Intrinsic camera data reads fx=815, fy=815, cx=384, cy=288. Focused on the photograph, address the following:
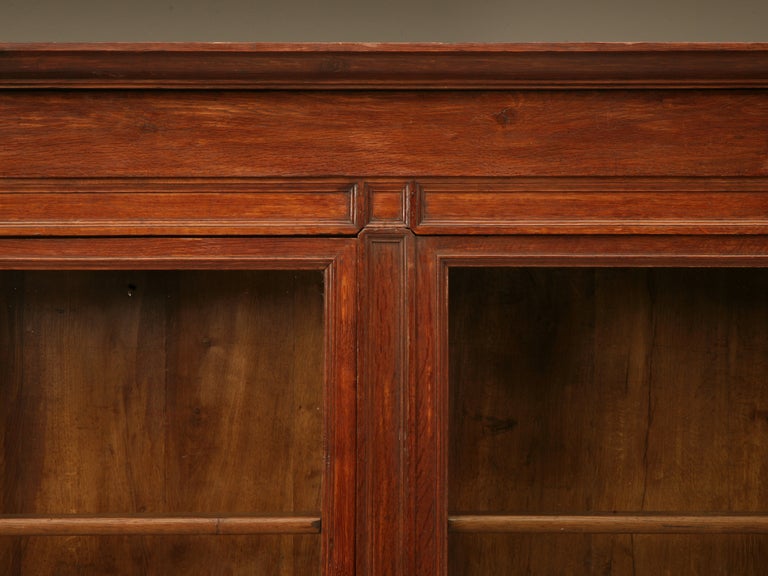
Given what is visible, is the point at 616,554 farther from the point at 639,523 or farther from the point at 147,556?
the point at 147,556

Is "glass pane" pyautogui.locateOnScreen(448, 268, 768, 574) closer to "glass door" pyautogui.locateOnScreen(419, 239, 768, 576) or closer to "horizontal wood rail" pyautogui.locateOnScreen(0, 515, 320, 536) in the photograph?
"glass door" pyautogui.locateOnScreen(419, 239, 768, 576)

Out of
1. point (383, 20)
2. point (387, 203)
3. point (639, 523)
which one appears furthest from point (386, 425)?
point (383, 20)

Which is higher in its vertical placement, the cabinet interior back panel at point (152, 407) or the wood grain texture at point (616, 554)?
the cabinet interior back panel at point (152, 407)

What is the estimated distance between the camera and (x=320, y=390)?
83 cm

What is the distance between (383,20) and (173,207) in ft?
1.96

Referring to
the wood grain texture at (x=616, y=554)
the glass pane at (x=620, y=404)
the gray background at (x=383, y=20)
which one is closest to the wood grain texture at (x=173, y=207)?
the glass pane at (x=620, y=404)

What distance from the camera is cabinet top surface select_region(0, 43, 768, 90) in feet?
2.43

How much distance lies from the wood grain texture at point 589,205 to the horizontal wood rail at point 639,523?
318mm

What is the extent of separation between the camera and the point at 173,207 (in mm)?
776

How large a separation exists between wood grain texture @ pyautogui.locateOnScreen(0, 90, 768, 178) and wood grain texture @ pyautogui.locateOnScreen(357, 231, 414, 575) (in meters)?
0.11

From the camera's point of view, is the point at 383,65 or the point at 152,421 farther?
the point at 152,421

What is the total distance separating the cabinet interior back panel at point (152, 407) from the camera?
0.98 meters

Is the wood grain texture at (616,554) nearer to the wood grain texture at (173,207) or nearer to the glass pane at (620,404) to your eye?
the glass pane at (620,404)

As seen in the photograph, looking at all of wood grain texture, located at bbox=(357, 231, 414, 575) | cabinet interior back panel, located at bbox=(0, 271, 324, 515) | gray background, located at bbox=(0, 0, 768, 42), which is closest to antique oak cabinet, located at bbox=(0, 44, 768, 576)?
wood grain texture, located at bbox=(357, 231, 414, 575)
